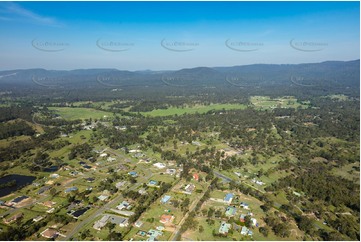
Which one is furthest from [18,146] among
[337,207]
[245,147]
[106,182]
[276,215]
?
[337,207]

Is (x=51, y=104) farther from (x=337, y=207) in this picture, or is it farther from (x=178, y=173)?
(x=337, y=207)

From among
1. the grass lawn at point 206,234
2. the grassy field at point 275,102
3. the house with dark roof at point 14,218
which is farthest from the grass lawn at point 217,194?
the grassy field at point 275,102

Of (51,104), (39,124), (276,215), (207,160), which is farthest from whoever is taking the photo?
(51,104)

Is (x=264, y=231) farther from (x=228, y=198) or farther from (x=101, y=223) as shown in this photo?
(x=101, y=223)

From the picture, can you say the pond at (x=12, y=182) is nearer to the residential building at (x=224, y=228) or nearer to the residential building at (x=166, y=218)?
the residential building at (x=166, y=218)

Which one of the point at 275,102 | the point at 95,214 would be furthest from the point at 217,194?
the point at 275,102

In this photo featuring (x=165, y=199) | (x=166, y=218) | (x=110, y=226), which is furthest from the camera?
(x=165, y=199)
